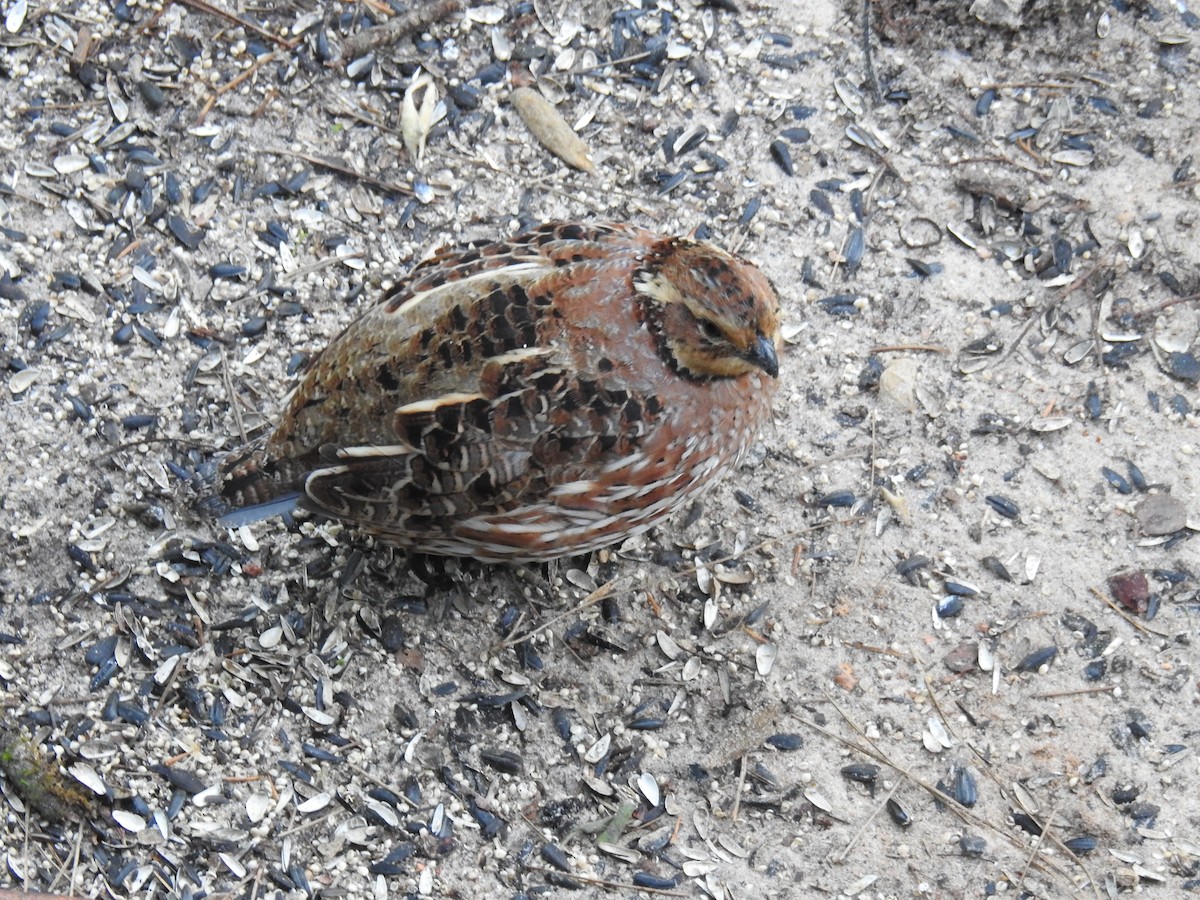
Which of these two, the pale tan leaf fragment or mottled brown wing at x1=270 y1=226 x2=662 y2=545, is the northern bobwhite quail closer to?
mottled brown wing at x1=270 y1=226 x2=662 y2=545

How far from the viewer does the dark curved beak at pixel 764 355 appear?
12.5 feet

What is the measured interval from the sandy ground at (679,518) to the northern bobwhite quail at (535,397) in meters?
0.62

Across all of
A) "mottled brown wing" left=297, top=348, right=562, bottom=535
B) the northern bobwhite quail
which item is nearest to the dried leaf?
the northern bobwhite quail

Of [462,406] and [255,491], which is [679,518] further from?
[255,491]

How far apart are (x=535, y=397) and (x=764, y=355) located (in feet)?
2.35

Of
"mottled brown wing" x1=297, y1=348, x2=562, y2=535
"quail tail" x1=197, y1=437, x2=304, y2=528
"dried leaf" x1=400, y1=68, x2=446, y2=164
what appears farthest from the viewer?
"dried leaf" x1=400, y1=68, x2=446, y2=164

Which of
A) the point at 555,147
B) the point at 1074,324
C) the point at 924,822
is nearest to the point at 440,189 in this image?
the point at 555,147

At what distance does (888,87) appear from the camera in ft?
17.7

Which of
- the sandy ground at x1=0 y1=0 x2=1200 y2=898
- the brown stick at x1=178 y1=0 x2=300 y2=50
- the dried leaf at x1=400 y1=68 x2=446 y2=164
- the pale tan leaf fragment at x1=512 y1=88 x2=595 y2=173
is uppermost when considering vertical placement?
the brown stick at x1=178 y1=0 x2=300 y2=50

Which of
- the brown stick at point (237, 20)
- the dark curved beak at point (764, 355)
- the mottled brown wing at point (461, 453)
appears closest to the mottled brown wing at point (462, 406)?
the mottled brown wing at point (461, 453)

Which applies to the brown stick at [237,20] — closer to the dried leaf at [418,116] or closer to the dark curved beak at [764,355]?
the dried leaf at [418,116]

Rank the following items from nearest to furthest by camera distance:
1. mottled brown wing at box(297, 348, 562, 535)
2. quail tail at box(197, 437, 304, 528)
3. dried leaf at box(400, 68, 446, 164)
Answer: mottled brown wing at box(297, 348, 562, 535), quail tail at box(197, 437, 304, 528), dried leaf at box(400, 68, 446, 164)

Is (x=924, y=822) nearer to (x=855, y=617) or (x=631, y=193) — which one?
(x=855, y=617)

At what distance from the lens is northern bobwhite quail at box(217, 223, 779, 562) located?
379 cm
